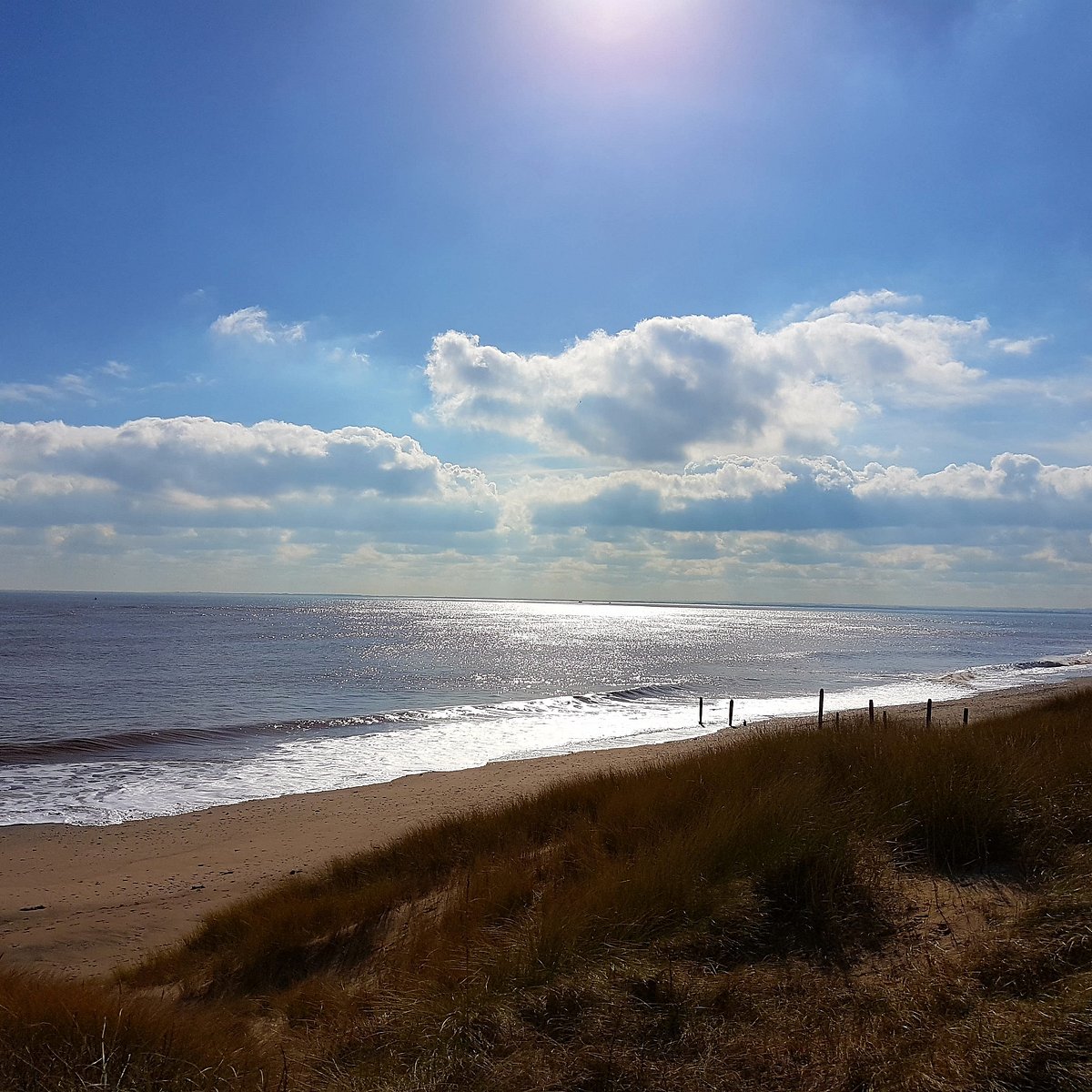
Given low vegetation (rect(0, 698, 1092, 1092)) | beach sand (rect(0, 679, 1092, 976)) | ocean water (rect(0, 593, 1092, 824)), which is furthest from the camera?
ocean water (rect(0, 593, 1092, 824))

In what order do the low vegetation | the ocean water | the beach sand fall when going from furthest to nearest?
1. the ocean water
2. the beach sand
3. the low vegetation

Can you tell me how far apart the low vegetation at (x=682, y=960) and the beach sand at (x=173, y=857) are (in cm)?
242

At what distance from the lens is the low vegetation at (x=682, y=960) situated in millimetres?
4379

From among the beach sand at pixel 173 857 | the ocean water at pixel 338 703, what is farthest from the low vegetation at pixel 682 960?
the ocean water at pixel 338 703

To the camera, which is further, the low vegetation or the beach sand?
the beach sand

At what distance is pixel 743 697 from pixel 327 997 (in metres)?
37.8

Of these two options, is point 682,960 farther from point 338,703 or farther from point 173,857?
point 338,703

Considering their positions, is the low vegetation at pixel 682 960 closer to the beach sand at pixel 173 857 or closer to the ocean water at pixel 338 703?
the beach sand at pixel 173 857

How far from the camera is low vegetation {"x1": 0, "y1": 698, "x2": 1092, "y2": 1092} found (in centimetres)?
438

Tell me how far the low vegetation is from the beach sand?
242 centimetres

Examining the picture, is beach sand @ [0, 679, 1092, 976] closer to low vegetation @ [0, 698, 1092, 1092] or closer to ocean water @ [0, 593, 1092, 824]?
ocean water @ [0, 593, 1092, 824]

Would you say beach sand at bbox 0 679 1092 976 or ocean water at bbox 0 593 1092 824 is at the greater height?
beach sand at bbox 0 679 1092 976

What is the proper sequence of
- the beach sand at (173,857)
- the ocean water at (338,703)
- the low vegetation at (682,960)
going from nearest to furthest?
the low vegetation at (682,960)
the beach sand at (173,857)
the ocean water at (338,703)

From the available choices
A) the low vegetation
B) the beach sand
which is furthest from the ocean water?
the low vegetation
